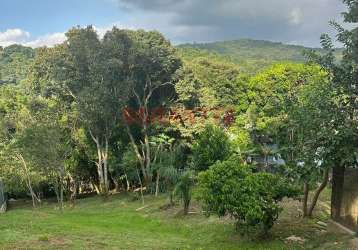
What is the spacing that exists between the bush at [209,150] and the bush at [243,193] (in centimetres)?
1165

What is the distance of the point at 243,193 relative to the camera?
14766 millimetres

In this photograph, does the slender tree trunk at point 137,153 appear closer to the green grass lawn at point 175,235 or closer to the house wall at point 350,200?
the green grass lawn at point 175,235

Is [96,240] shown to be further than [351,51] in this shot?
Yes

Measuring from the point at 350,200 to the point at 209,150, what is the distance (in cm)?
1287

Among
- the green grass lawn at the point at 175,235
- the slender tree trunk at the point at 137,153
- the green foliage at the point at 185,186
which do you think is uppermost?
the slender tree trunk at the point at 137,153

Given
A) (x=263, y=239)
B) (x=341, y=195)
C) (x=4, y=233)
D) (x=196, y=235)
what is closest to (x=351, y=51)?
(x=341, y=195)

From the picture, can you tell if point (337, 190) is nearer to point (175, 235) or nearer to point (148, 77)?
point (175, 235)

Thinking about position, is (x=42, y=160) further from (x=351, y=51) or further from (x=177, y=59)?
(x=351, y=51)

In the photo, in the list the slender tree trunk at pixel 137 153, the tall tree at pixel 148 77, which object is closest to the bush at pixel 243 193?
the tall tree at pixel 148 77

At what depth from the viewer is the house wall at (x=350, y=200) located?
591 inches

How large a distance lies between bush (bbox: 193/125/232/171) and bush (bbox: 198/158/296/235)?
11654 millimetres

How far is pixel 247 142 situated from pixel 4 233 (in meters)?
28.1

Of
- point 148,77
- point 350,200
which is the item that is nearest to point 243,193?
point 350,200

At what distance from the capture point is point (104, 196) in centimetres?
3906
